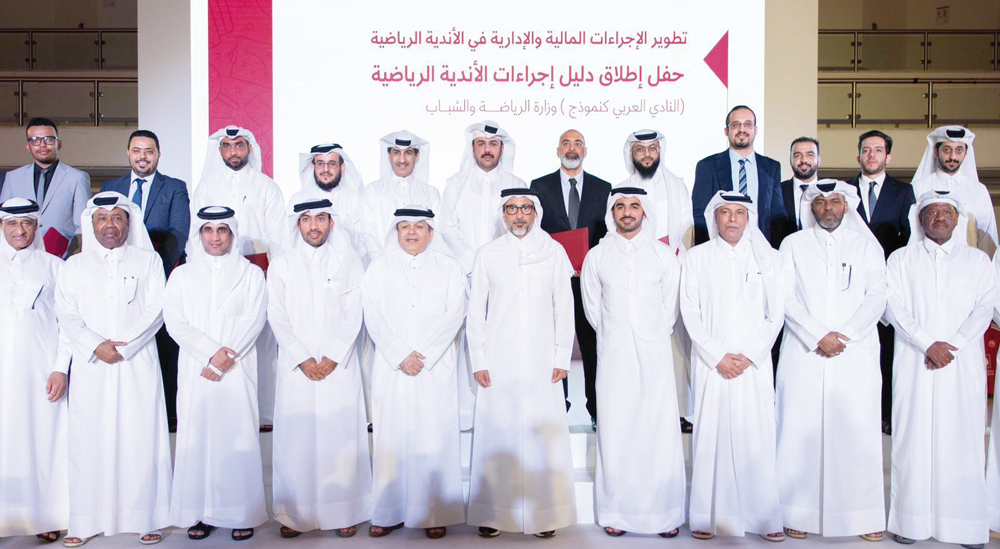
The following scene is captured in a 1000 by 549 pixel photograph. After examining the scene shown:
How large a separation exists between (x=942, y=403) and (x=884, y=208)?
1159mm

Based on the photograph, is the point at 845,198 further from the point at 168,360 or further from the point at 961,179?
the point at 168,360

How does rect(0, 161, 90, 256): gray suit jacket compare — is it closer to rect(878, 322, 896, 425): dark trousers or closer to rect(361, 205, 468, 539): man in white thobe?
rect(361, 205, 468, 539): man in white thobe

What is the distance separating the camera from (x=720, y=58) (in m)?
5.95

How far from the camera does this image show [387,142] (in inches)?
192

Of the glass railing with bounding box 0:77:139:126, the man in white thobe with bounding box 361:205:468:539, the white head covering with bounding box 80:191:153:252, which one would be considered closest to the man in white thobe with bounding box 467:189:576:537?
the man in white thobe with bounding box 361:205:468:539

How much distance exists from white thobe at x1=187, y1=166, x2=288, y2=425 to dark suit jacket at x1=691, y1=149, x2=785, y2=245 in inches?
89.8

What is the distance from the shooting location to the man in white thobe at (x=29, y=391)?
3.72 meters

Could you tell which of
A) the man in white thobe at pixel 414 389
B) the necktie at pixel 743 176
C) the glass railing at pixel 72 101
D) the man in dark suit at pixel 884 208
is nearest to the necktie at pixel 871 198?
Answer: the man in dark suit at pixel 884 208

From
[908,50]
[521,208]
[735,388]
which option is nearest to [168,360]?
[521,208]

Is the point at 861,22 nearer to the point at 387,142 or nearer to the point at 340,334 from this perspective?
the point at 387,142

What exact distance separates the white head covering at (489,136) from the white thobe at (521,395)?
41.6 inches

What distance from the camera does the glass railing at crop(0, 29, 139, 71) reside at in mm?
10344

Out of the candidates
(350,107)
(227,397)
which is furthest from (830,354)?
(350,107)

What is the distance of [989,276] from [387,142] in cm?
318
